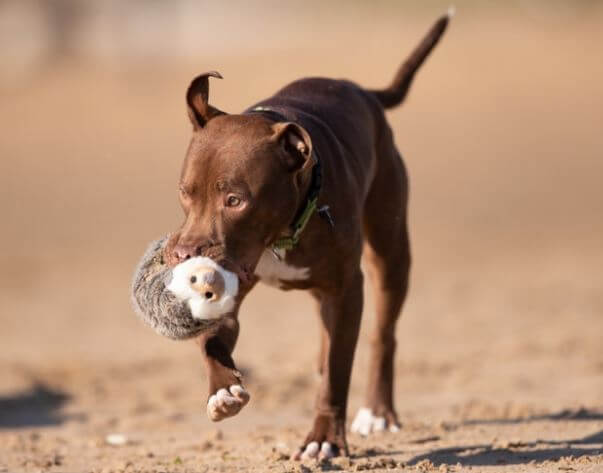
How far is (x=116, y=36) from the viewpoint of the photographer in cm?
4116

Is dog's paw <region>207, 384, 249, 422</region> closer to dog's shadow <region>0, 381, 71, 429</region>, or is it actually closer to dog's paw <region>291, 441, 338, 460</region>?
dog's paw <region>291, 441, 338, 460</region>

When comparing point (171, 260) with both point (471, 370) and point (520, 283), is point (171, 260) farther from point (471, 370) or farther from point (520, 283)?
point (520, 283)

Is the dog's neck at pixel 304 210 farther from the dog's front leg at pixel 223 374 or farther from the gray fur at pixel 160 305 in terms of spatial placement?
the gray fur at pixel 160 305

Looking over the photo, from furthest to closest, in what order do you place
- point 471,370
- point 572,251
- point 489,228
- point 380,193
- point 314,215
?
point 489,228 < point 572,251 < point 471,370 < point 380,193 < point 314,215

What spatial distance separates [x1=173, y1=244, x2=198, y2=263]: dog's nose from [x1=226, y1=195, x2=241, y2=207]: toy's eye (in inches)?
10.6

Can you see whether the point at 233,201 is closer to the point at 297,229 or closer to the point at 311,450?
the point at 297,229

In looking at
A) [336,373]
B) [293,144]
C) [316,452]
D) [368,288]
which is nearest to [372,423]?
[336,373]

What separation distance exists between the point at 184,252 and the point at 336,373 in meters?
1.28

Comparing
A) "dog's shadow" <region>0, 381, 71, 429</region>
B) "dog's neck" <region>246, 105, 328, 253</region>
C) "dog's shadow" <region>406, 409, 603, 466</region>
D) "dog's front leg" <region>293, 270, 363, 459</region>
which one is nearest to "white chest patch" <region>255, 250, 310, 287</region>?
"dog's neck" <region>246, 105, 328, 253</region>

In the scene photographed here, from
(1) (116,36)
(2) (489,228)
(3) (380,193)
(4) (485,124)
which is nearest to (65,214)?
(2) (489,228)

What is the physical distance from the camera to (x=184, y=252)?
489cm

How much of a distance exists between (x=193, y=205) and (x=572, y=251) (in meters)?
10.6

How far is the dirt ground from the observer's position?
6559 millimetres

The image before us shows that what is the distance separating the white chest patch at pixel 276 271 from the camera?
223 inches
